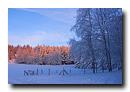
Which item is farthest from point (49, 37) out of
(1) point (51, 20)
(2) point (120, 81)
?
(2) point (120, 81)

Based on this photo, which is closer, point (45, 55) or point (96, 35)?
point (96, 35)

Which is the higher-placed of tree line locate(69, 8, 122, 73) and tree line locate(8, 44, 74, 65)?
tree line locate(69, 8, 122, 73)

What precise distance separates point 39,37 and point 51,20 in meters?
2.83

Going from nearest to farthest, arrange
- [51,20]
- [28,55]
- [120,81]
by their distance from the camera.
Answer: [120,81]
[51,20]
[28,55]

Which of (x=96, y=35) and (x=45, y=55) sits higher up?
(x=96, y=35)

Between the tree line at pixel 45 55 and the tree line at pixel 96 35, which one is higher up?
the tree line at pixel 96 35

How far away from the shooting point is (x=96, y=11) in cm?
1119

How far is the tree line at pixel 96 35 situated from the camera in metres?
10.1

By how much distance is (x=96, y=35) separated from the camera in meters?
10.8

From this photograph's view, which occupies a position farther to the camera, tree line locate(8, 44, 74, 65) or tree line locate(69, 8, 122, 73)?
tree line locate(8, 44, 74, 65)

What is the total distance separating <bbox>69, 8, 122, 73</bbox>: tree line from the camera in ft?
33.2
